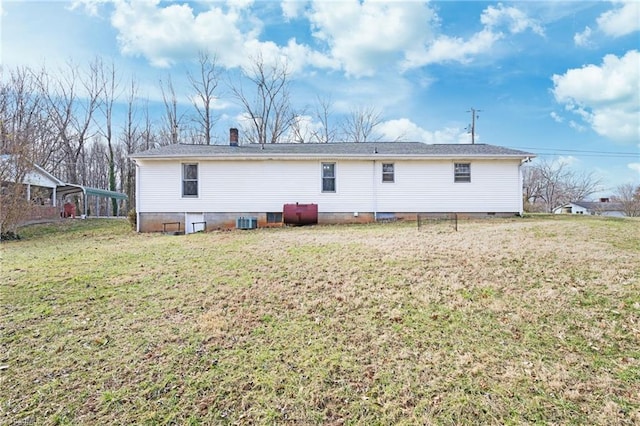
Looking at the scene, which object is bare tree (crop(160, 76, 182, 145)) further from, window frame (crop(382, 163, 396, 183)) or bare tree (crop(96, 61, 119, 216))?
window frame (crop(382, 163, 396, 183))

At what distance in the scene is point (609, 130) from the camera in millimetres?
18312

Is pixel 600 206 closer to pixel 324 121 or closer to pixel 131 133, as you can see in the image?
pixel 324 121

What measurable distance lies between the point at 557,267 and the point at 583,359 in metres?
2.63

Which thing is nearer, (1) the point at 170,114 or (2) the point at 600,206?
(1) the point at 170,114

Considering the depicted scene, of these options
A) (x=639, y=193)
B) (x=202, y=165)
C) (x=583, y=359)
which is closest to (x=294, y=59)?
(x=202, y=165)

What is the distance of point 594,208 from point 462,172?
3656 cm

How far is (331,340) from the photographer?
11.8 feet

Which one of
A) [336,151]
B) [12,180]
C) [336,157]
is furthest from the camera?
[336,151]

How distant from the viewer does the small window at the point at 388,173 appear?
13.1m

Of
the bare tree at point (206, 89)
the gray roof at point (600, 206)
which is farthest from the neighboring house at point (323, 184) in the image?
the gray roof at point (600, 206)

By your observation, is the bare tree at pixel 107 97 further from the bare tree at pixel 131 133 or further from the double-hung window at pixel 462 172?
the double-hung window at pixel 462 172

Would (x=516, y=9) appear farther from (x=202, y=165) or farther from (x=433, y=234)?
(x=202, y=165)

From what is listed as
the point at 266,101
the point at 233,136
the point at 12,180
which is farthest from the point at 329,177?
the point at 266,101

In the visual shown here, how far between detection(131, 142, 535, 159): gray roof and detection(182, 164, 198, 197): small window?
581 millimetres
